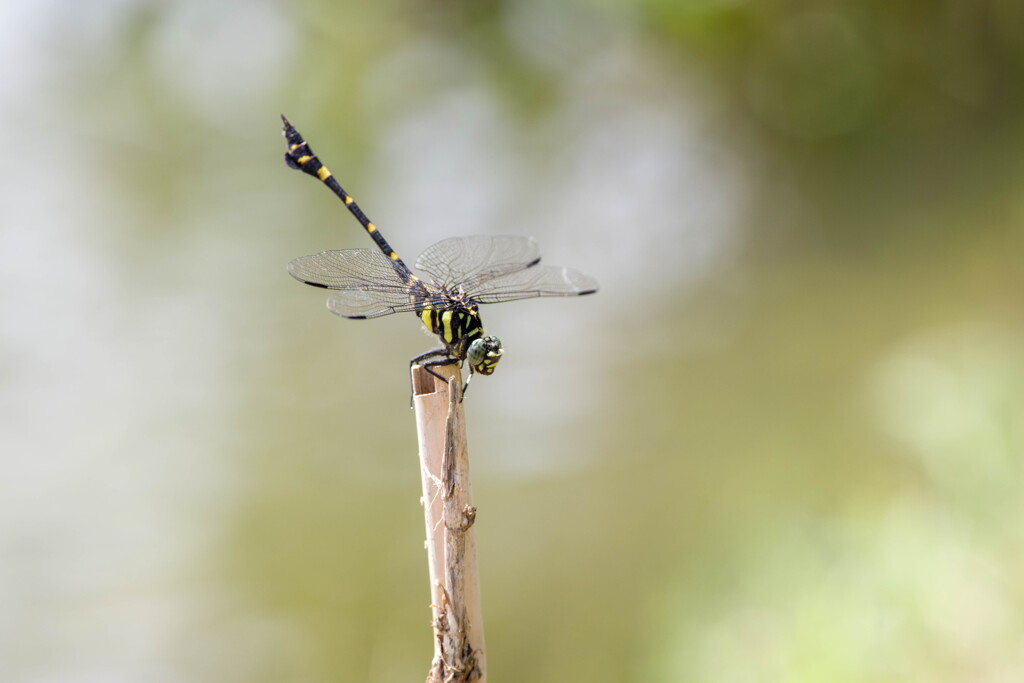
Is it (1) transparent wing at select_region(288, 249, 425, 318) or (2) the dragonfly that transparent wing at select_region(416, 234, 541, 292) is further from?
(1) transparent wing at select_region(288, 249, 425, 318)

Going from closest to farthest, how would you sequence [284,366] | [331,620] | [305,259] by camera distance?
[305,259], [331,620], [284,366]

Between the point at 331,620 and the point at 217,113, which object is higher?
the point at 217,113

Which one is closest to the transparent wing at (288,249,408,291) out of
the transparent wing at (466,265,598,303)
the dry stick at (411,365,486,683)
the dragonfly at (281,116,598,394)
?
the dragonfly at (281,116,598,394)

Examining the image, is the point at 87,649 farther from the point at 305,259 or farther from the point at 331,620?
the point at 305,259

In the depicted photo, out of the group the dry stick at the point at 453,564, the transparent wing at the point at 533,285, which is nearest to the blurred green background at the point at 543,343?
the transparent wing at the point at 533,285

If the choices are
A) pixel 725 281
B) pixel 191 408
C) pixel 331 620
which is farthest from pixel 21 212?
pixel 725 281

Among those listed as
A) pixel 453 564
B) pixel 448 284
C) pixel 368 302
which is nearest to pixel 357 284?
pixel 368 302

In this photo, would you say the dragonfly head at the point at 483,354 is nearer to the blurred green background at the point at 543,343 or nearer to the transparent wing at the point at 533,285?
the transparent wing at the point at 533,285
